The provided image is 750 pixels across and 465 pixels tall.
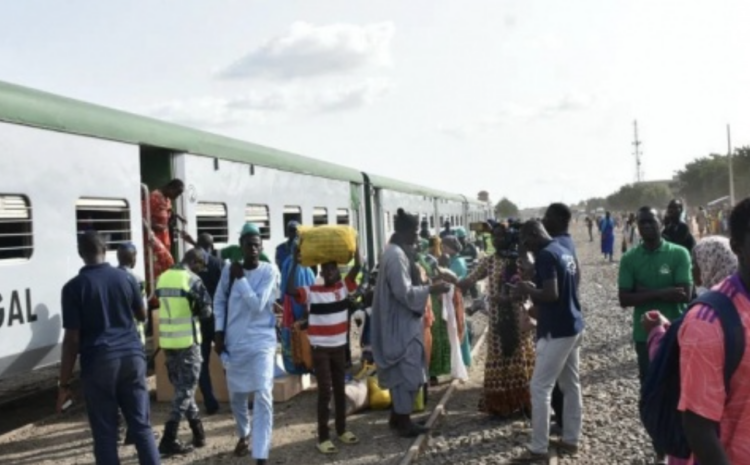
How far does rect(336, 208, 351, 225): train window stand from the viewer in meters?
13.6

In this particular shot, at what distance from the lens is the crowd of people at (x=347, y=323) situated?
4691mm

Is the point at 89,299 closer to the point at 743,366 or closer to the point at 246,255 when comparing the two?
the point at 246,255

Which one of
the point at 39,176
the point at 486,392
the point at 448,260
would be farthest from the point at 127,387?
the point at 448,260

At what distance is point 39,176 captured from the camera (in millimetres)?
5656

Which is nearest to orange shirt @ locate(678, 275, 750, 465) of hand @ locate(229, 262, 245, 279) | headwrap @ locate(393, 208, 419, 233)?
hand @ locate(229, 262, 245, 279)

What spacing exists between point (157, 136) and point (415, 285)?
3111mm

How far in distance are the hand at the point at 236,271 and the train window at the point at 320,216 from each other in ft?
21.5

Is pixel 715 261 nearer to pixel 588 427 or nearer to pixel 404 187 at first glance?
pixel 588 427

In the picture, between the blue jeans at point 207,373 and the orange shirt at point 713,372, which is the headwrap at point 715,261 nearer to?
the orange shirt at point 713,372

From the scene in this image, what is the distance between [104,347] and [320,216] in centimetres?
787

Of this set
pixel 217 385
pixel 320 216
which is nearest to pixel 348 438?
pixel 217 385

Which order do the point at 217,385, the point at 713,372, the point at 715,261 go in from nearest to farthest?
the point at 713,372, the point at 715,261, the point at 217,385

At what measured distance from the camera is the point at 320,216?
12.4 metres

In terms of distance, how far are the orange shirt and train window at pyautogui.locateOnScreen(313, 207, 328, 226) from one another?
10157 mm
